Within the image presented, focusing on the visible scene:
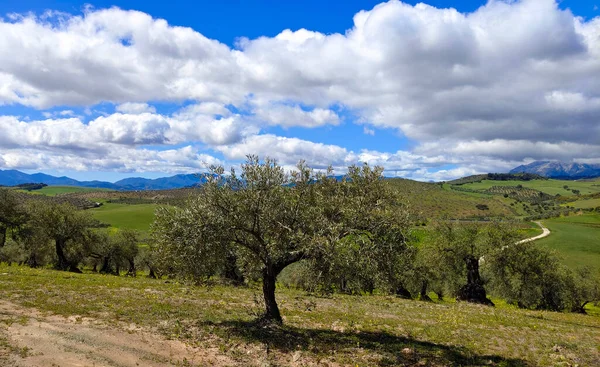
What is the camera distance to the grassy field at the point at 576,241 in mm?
113312

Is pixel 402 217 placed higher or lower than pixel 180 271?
higher

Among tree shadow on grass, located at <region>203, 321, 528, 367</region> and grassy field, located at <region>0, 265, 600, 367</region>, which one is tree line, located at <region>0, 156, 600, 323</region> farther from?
grassy field, located at <region>0, 265, 600, 367</region>

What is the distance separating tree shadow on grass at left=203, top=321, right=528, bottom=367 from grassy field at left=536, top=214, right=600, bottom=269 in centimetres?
9406

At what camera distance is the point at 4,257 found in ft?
239

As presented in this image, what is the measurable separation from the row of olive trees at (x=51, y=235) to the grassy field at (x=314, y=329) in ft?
99.4

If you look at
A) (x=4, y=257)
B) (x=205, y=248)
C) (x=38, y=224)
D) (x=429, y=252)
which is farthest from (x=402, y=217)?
(x=4, y=257)

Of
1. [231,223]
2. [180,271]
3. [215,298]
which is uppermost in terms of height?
[231,223]

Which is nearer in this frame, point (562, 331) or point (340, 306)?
point (562, 331)

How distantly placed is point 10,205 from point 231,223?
211 ft

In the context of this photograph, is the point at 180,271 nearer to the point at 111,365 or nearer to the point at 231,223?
the point at 231,223

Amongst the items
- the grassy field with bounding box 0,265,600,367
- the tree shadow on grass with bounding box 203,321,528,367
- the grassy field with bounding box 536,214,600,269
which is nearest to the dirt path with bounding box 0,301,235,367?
the grassy field with bounding box 0,265,600,367

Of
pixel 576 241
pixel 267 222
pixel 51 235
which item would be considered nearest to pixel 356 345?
pixel 267 222

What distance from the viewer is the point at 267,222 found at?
71.9 ft

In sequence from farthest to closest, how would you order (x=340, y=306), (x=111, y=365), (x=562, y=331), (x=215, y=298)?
(x=340, y=306)
(x=215, y=298)
(x=562, y=331)
(x=111, y=365)
